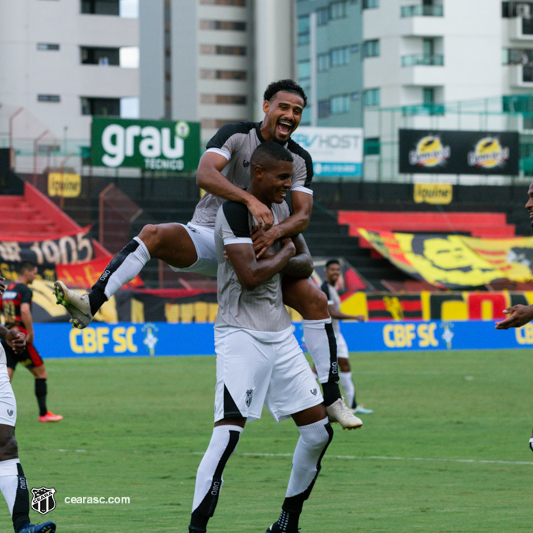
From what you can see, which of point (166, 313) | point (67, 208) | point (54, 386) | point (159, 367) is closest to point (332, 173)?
point (67, 208)

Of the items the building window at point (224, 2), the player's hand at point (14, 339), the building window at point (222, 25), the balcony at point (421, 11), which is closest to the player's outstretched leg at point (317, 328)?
the player's hand at point (14, 339)

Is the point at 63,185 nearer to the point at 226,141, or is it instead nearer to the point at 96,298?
the point at 226,141

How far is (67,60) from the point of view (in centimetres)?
6141

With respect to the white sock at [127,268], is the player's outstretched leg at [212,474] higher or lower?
lower

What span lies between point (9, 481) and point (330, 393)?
2.15 m

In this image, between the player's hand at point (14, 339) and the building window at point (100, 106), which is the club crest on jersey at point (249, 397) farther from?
the building window at point (100, 106)

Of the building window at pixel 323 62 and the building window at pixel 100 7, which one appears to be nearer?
the building window at pixel 100 7

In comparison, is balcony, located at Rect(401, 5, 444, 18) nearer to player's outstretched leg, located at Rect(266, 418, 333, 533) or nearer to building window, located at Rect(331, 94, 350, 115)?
building window, located at Rect(331, 94, 350, 115)

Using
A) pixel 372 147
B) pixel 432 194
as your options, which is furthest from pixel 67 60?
pixel 432 194

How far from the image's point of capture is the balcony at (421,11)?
234 feet

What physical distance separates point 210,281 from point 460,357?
9.87 meters

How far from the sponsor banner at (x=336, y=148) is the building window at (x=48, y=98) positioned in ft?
65.9

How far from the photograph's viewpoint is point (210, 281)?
34188mm

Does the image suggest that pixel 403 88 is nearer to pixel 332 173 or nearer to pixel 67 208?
pixel 332 173
